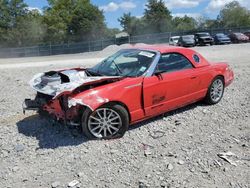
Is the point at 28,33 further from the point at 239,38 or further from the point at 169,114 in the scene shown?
the point at 169,114

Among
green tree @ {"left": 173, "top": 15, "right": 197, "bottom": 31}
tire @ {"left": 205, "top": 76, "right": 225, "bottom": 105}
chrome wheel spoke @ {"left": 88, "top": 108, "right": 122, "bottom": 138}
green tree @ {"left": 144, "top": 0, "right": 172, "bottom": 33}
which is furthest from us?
green tree @ {"left": 173, "top": 15, "right": 197, "bottom": 31}

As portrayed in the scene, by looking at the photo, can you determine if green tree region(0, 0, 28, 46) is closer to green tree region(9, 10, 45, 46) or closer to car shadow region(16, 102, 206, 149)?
green tree region(9, 10, 45, 46)

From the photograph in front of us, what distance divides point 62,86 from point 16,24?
6343 cm

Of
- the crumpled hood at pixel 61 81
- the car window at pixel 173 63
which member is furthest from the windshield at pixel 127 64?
the crumpled hood at pixel 61 81

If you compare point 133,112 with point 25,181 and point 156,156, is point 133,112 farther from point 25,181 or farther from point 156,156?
point 25,181

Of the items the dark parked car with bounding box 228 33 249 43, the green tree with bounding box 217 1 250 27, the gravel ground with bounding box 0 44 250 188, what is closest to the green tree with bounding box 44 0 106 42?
the dark parked car with bounding box 228 33 249 43

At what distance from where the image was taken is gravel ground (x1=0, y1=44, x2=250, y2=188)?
4016 millimetres

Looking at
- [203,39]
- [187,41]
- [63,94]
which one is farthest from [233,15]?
[63,94]

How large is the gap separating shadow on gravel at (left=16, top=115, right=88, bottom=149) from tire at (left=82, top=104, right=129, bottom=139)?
0.80 feet

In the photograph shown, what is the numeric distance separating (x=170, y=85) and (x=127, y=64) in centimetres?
90

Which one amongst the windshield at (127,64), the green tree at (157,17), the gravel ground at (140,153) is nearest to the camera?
the gravel ground at (140,153)

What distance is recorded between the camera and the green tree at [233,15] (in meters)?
82.6

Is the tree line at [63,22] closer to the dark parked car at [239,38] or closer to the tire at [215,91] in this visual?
the dark parked car at [239,38]

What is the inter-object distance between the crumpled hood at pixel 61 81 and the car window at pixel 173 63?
95 cm
